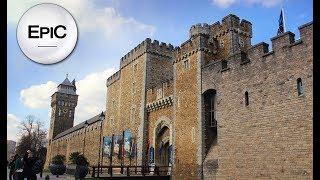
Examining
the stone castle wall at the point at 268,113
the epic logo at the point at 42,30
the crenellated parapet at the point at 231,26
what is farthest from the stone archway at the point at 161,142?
the epic logo at the point at 42,30

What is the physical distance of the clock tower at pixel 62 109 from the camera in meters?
69.4

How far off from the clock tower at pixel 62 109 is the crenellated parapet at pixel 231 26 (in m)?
51.9

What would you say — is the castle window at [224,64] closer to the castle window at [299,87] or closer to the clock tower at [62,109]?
the castle window at [299,87]

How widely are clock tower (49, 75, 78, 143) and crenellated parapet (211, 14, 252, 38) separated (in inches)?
2044

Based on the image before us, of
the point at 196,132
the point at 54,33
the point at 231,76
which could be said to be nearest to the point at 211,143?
the point at 196,132

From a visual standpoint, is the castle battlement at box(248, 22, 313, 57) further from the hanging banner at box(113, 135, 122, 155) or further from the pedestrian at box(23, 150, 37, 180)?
the hanging banner at box(113, 135, 122, 155)

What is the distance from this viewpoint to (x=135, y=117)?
30.4 metres

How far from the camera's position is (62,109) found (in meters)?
69.9

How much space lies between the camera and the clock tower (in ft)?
228

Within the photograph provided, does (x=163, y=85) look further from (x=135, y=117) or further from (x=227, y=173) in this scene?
(x=227, y=173)

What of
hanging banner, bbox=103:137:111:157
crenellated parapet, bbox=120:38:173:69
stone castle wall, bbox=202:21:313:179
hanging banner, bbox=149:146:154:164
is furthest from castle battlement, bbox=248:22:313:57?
hanging banner, bbox=103:137:111:157

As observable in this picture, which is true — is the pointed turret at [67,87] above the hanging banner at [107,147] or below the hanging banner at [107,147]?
above

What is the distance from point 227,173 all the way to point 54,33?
14.5m
